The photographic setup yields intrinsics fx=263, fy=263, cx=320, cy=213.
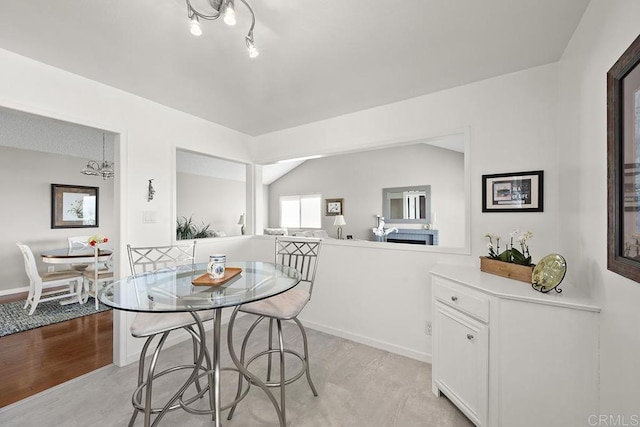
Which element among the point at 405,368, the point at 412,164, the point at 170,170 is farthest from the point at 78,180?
the point at 412,164

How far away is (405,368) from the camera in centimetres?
221

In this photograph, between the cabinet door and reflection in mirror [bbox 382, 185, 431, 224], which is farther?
reflection in mirror [bbox 382, 185, 431, 224]

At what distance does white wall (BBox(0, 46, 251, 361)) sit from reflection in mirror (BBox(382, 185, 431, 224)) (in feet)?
14.1

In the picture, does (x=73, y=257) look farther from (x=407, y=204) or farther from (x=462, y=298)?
(x=407, y=204)

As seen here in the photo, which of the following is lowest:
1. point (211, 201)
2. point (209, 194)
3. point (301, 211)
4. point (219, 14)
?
point (301, 211)

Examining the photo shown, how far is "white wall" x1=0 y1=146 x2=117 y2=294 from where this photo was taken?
4.14 metres

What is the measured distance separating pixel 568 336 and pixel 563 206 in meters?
0.93

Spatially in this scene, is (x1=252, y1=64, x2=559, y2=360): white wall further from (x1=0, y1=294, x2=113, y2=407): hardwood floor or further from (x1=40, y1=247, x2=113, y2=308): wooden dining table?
(x1=40, y1=247, x2=113, y2=308): wooden dining table

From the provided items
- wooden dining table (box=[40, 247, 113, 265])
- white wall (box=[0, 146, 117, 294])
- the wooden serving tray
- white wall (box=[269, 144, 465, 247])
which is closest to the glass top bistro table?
the wooden serving tray

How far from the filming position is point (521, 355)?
135 centimetres

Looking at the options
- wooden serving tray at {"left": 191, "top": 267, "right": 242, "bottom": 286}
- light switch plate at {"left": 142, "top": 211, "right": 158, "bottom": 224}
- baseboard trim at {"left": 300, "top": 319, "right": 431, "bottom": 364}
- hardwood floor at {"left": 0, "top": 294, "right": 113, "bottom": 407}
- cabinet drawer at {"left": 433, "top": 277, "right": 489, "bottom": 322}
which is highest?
light switch plate at {"left": 142, "top": 211, "right": 158, "bottom": 224}

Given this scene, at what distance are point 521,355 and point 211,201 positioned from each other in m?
6.44

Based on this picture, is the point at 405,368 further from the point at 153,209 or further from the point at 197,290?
the point at 153,209

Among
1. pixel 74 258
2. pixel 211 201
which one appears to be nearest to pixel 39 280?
pixel 74 258
